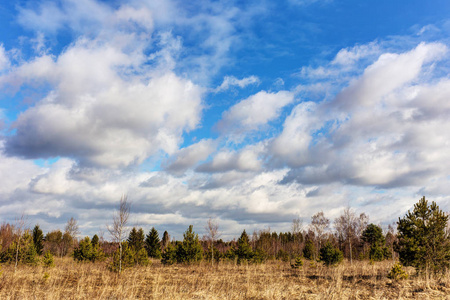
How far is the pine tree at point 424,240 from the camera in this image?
1733 cm

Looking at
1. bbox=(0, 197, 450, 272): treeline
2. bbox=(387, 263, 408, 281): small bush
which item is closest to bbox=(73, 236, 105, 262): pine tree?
bbox=(0, 197, 450, 272): treeline

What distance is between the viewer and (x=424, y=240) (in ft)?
58.3

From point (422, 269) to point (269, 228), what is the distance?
4546cm

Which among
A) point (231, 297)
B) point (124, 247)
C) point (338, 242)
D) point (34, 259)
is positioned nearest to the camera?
point (231, 297)

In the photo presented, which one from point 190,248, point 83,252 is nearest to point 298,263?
point 190,248

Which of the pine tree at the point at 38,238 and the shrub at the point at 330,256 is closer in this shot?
the shrub at the point at 330,256

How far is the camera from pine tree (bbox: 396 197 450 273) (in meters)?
17.3

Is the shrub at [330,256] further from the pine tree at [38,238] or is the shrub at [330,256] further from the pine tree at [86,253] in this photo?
the pine tree at [38,238]

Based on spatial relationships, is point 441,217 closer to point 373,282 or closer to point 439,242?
point 439,242

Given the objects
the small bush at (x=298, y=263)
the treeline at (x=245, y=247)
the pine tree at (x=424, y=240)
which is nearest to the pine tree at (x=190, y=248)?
the treeline at (x=245, y=247)

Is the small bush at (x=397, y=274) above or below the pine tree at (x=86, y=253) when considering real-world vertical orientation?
above

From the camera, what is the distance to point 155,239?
47.0m

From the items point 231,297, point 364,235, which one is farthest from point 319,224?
point 231,297

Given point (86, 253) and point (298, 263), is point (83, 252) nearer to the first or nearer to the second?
point (86, 253)
